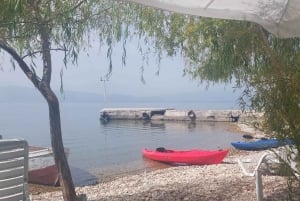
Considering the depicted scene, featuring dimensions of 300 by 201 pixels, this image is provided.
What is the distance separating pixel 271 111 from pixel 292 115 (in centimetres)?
18

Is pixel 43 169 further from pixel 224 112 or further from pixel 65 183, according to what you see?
pixel 224 112

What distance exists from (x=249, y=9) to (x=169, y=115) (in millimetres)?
36711

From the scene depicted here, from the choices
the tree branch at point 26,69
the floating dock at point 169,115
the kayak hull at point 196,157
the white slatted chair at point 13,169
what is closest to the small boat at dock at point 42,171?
the kayak hull at point 196,157

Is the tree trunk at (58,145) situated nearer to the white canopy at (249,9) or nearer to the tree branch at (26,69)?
the tree branch at (26,69)

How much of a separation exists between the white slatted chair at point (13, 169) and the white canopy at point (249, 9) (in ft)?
4.12

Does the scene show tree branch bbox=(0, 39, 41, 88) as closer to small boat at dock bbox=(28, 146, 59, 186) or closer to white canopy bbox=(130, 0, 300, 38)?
white canopy bbox=(130, 0, 300, 38)

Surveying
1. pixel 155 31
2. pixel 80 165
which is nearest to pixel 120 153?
pixel 80 165

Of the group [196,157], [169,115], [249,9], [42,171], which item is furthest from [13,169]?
[169,115]

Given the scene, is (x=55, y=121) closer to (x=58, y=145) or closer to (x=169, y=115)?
(x=58, y=145)

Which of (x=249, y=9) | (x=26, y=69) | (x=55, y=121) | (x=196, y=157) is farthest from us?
(x=196, y=157)

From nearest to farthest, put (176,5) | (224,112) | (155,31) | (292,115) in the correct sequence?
(292,115)
(176,5)
(155,31)
(224,112)

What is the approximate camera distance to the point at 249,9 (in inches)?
130

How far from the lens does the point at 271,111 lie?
3170 millimetres

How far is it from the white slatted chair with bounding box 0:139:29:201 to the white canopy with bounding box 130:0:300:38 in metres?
1.26
